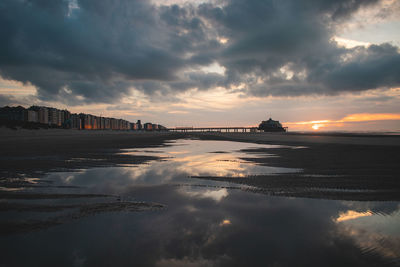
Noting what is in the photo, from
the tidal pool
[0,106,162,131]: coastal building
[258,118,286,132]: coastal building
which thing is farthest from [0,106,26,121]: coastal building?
the tidal pool

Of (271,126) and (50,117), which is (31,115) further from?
(271,126)

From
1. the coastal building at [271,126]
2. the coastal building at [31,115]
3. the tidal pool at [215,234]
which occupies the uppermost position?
the coastal building at [31,115]

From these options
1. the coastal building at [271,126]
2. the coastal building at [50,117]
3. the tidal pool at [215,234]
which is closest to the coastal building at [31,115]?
the coastal building at [50,117]

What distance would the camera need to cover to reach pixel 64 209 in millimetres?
4559

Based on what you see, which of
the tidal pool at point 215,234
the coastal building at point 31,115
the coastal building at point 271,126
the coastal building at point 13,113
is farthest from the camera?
the coastal building at point 271,126

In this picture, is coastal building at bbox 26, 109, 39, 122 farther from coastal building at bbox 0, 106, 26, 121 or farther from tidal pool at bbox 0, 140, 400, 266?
tidal pool at bbox 0, 140, 400, 266

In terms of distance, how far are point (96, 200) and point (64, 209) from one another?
737mm

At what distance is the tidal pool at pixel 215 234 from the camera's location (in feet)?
9.39

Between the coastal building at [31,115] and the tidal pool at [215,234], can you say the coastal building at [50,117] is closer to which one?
the coastal building at [31,115]

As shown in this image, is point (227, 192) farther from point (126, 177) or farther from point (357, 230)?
point (126, 177)

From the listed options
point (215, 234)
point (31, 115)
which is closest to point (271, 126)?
point (215, 234)

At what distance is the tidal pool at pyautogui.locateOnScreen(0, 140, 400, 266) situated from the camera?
9.39ft

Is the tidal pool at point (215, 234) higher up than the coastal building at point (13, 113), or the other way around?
the coastal building at point (13, 113)

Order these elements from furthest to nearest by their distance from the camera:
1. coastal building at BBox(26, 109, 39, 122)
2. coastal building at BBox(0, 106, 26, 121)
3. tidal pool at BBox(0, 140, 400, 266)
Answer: coastal building at BBox(26, 109, 39, 122) < coastal building at BBox(0, 106, 26, 121) < tidal pool at BBox(0, 140, 400, 266)
